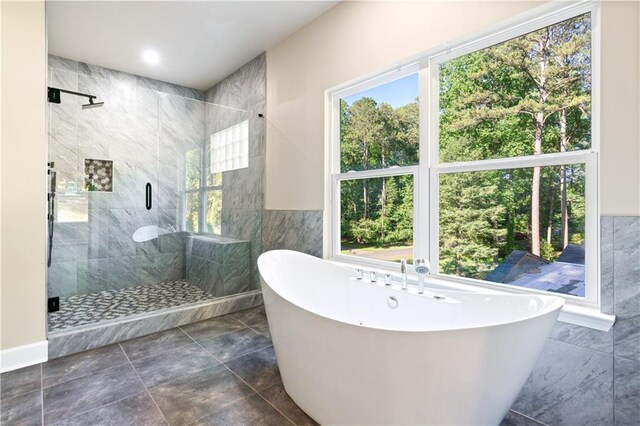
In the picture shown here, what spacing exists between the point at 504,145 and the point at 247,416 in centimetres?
211

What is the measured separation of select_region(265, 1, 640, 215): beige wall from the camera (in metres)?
1.41

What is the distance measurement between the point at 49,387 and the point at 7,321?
620mm

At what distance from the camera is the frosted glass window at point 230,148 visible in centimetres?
374

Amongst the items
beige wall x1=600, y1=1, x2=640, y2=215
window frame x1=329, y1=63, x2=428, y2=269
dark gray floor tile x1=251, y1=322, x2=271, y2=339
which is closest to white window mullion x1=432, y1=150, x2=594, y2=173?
beige wall x1=600, y1=1, x2=640, y2=215

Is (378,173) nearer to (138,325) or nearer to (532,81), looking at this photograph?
(532,81)

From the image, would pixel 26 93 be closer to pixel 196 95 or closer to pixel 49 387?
pixel 49 387

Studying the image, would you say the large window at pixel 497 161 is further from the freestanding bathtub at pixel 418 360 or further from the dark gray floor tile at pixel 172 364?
the dark gray floor tile at pixel 172 364

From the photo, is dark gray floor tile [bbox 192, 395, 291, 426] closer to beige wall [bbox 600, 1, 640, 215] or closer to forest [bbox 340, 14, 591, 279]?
forest [bbox 340, 14, 591, 279]

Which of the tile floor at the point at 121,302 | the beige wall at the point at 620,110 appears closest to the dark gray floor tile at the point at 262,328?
the tile floor at the point at 121,302

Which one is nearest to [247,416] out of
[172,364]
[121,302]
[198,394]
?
[198,394]

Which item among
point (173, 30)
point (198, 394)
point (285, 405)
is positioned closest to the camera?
point (285, 405)

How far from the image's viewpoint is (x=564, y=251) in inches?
65.9

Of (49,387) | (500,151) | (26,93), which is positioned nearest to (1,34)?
(26,93)

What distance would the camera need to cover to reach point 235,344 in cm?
251
